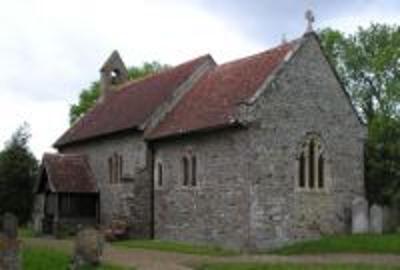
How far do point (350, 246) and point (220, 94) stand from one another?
9.32 m

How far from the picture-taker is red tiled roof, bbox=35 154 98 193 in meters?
39.1

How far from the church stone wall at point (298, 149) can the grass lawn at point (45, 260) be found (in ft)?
24.5

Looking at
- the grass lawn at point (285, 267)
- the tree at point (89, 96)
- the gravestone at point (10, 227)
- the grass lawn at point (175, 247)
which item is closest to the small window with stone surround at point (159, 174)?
the grass lawn at point (175, 247)

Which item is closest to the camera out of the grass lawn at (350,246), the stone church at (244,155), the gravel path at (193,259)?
the gravel path at (193,259)

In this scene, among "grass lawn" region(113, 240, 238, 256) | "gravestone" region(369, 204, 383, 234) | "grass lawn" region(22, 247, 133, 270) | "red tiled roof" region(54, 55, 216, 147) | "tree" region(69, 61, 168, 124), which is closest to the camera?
"grass lawn" region(22, 247, 133, 270)

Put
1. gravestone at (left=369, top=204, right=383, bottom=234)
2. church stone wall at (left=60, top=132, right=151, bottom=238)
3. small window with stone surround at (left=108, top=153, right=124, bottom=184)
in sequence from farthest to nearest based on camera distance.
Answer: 1. small window with stone surround at (left=108, top=153, right=124, bottom=184)
2. church stone wall at (left=60, top=132, right=151, bottom=238)
3. gravestone at (left=369, top=204, right=383, bottom=234)

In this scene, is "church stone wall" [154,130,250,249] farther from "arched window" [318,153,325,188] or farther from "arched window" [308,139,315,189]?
"arched window" [318,153,325,188]

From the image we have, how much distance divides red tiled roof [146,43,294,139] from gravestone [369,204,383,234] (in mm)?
7428

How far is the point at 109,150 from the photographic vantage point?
40.0m

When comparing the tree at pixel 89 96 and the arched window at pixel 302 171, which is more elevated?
the tree at pixel 89 96

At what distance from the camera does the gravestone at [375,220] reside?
30.8 meters

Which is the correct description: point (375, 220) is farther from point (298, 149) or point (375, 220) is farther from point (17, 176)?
point (17, 176)

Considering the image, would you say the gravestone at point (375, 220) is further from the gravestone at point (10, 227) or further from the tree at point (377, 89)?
the gravestone at point (10, 227)

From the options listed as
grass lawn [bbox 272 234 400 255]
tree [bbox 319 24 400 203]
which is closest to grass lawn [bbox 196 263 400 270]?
grass lawn [bbox 272 234 400 255]
